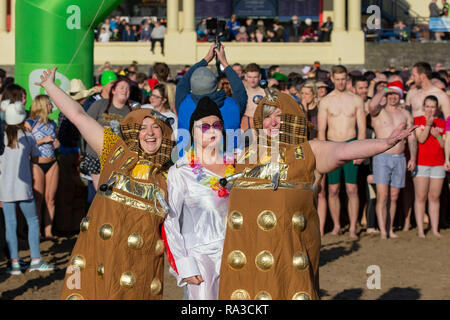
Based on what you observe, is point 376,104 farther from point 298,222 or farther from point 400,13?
point 400,13

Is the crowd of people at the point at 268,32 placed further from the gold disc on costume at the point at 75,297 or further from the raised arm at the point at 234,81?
the gold disc on costume at the point at 75,297

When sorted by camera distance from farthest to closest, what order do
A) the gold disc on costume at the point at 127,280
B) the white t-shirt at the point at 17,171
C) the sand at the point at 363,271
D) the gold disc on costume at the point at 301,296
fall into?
the white t-shirt at the point at 17,171 < the sand at the point at 363,271 < the gold disc on costume at the point at 127,280 < the gold disc on costume at the point at 301,296

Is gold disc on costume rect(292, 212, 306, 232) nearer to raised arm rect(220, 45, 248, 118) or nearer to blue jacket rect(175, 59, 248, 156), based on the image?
blue jacket rect(175, 59, 248, 156)

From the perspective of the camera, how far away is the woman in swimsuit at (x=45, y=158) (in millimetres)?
9812

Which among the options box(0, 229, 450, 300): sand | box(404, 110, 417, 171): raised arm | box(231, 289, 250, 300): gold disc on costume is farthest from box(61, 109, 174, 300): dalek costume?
box(404, 110, 417, 171): raised arm

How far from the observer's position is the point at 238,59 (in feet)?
105

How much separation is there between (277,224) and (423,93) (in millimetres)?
7006

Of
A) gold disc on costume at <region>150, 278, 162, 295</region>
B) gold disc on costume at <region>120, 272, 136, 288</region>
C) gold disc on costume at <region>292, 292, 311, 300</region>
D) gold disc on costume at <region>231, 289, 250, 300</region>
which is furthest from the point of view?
gold disc on costume at <region>150, 278, 162, 295</region>

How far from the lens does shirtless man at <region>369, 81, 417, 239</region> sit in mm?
10695

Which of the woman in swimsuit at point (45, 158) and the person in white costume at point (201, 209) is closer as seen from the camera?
the person in white costume at point (201, 209)

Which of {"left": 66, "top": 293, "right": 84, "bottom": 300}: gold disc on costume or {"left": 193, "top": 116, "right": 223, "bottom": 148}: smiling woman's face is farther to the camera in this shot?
{"left": 193, "top": 116, "right": 223, "bottom": 148}: smiling woman's face

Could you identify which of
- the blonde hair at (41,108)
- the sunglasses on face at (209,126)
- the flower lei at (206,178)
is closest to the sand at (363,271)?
the blonde hair at (41,108)

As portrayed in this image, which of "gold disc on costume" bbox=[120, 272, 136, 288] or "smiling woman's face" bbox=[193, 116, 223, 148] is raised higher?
"smiling woman's face" bbox=[193, 116, 223, 148]

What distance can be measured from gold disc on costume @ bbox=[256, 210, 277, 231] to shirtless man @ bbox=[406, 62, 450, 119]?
6707 millimetres
